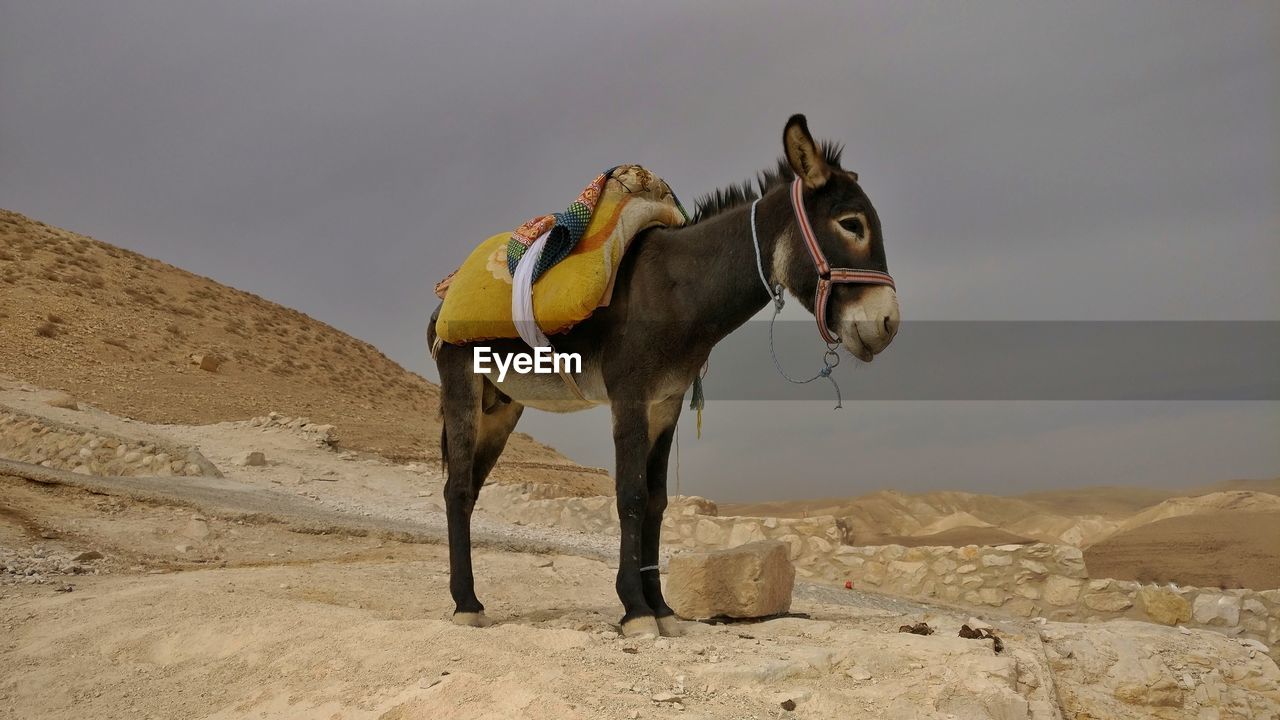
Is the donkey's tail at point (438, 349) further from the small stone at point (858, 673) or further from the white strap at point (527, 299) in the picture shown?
the small stone at point (858, 673)

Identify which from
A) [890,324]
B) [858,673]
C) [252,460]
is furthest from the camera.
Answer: [252,460]

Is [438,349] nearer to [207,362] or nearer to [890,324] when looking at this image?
[890,324]

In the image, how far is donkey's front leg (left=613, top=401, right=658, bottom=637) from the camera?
494 cm

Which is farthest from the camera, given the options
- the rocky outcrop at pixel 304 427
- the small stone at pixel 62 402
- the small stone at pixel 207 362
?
the small stone at pixel 207 362

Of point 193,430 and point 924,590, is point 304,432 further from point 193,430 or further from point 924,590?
point 924,590

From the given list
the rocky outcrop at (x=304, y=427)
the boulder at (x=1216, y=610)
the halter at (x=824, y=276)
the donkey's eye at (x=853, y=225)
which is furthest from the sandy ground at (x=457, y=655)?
the rocky outcrop at (x=304, y=427)

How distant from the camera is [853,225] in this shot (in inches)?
187

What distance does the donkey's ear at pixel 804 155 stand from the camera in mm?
4746

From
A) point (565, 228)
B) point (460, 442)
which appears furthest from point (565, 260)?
point (460, 442)

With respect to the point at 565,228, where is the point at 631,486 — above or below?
below

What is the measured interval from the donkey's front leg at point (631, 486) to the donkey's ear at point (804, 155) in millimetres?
1542

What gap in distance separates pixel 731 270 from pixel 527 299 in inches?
50.3

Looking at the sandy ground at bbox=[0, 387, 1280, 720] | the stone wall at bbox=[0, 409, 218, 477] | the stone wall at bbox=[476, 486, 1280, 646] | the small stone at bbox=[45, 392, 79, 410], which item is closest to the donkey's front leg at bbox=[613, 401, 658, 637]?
the sandy ground at bbox=[0, 387, 1280, 720]

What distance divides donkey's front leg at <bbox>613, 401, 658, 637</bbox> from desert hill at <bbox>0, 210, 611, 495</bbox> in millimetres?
17594
